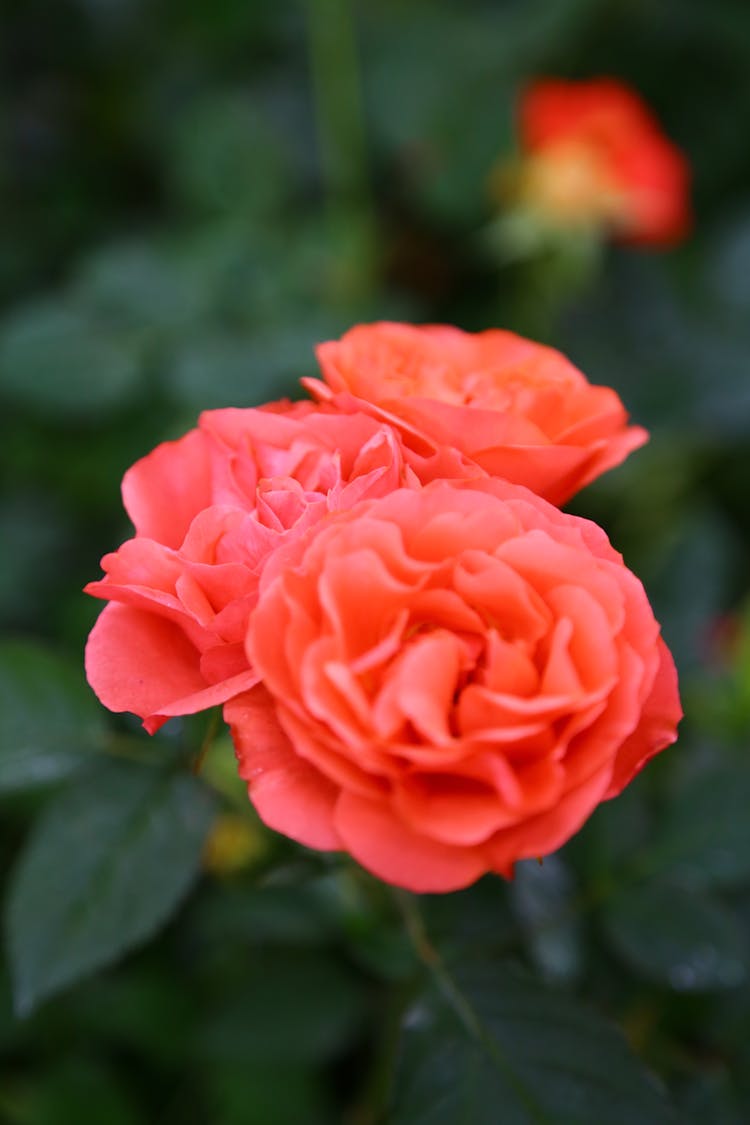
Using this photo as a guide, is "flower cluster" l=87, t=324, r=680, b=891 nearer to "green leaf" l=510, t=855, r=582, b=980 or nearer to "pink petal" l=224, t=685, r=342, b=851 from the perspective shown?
"pink petal" l=224, t=685, r=342, b=851

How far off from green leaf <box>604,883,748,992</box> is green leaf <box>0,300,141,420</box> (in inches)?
27.7

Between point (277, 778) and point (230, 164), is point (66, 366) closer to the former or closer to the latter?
point (230, 164)

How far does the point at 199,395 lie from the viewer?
104 centimetres

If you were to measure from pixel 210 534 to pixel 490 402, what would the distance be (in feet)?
0.53

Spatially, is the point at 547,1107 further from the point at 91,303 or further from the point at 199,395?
the point at 91,303

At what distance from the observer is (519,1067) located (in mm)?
589

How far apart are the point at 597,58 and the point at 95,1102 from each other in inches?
69.7

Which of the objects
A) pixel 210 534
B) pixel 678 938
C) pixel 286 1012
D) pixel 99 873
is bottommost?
pixel 286 1012

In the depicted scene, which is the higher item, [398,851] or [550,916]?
[398,851]

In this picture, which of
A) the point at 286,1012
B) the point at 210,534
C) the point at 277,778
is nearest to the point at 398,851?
the point at 277,778

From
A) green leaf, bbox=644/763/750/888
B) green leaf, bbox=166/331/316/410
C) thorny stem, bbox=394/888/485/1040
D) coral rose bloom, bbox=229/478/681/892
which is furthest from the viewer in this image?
green leaf, bbox=166/331/316/410

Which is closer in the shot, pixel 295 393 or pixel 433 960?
pixel 433 960

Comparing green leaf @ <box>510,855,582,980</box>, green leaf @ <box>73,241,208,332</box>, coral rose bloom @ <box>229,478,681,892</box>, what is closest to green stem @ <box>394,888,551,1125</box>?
green leaf @ <box>510,855,582,980</box>

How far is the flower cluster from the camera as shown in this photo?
0.42 meters
